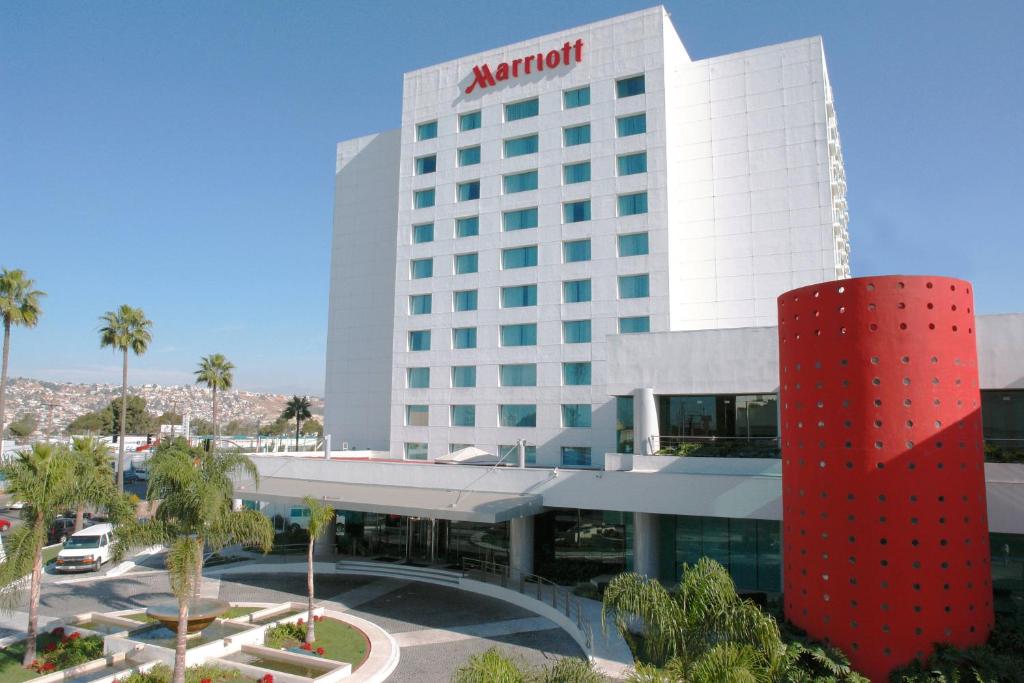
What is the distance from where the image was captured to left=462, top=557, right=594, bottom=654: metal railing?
24217mm

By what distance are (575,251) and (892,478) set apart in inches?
1096

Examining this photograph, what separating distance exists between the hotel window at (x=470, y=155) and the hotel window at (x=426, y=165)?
6.86 ft

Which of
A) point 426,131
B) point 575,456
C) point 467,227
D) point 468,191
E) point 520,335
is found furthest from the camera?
point 426,131

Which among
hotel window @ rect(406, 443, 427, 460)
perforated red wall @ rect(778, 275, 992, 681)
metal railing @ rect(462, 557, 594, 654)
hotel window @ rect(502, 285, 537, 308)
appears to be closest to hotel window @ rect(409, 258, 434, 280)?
hotel window @ rect(502, 285, 537, 308)

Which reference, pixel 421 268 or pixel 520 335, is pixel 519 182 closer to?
pixel 421 268

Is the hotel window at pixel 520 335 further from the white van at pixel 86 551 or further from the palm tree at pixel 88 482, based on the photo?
the palm tree at pixel 88 482

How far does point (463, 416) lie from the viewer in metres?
46.1

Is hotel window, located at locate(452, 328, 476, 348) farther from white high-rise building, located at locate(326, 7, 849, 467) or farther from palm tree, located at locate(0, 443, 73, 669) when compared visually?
palm tree, located at locate(0, 443, 73, 669)

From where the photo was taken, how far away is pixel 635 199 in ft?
139

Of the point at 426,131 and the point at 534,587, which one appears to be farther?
the point at 426,131

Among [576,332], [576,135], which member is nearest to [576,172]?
[576,135]

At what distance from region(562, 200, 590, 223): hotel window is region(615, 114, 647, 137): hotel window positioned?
4.74 meters

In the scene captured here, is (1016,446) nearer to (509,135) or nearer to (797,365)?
(797,365)

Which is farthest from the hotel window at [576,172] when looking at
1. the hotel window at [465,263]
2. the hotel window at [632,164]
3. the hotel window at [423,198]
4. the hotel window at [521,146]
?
the hotel window at [423,198]
